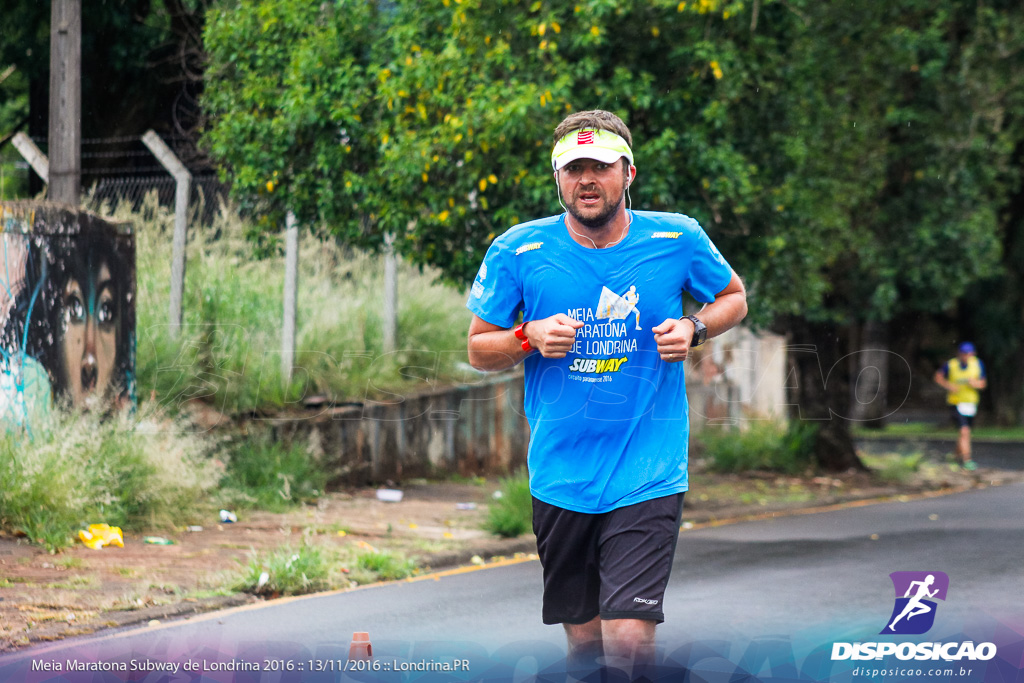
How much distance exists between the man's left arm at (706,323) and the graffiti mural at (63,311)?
6461 millimetres

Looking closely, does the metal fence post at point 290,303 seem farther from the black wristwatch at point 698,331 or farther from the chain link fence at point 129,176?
the black wristwatch at point 698,331

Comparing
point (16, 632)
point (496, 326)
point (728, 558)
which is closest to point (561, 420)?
point (496, 326)

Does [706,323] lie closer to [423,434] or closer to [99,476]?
[99,476]

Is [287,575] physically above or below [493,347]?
below

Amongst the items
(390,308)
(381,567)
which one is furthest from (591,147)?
(390,308)

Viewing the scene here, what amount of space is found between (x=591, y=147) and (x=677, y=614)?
3799 millimetres

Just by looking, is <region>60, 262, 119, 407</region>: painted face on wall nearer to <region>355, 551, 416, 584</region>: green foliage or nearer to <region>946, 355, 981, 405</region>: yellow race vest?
<region>355, 551, 416, 584</region>: green foliage

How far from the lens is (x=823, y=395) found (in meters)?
16.4

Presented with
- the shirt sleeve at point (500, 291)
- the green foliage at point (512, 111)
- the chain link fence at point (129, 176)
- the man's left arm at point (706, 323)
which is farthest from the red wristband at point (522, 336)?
the chain link fence at point (129, 176)

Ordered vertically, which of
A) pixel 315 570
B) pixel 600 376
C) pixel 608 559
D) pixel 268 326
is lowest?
pixel 315 570

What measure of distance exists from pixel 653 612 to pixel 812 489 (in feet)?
36.9

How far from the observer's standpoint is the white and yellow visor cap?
161 inches

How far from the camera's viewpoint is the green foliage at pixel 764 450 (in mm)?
15953

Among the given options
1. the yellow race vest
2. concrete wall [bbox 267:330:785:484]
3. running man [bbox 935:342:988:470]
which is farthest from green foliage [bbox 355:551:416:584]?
the yellow race vest
